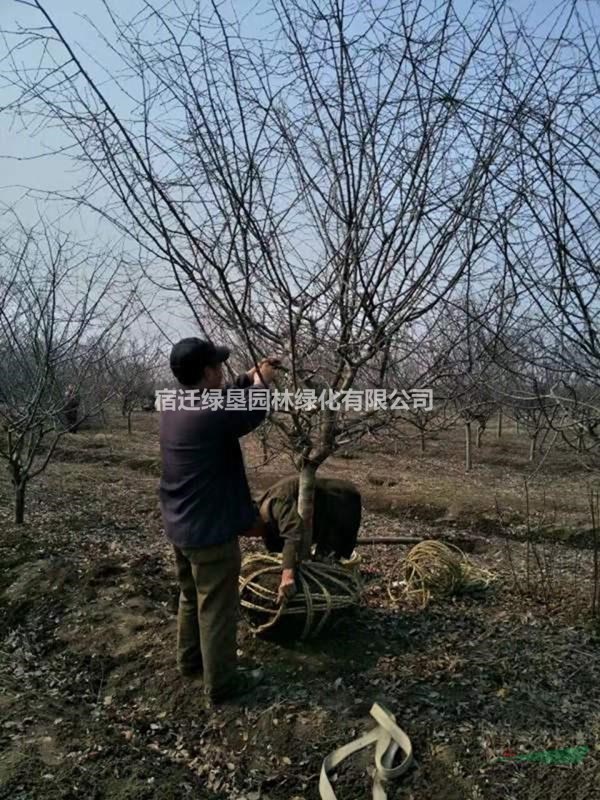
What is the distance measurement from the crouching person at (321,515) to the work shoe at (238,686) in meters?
0.38

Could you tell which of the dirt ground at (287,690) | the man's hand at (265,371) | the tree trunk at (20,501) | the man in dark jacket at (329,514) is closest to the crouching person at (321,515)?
the man in dark jacket at (329,514)

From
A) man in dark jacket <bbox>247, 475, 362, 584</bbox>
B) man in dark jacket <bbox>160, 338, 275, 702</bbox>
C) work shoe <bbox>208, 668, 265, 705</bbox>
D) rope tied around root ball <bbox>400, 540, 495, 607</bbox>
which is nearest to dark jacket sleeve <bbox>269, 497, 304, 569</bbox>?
man in dark jacket <bbox>247, 475, 362, 584</bbox>

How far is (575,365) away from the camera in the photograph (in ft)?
8.48

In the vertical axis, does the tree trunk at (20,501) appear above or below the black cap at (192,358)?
below

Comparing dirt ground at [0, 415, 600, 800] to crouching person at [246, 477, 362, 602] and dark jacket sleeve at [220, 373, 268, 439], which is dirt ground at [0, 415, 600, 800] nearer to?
crouching person at [246, 477, 362, 602]

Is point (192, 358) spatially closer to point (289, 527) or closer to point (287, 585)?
point (289, 527)

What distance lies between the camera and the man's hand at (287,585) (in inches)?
118

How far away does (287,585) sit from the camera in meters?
3.00

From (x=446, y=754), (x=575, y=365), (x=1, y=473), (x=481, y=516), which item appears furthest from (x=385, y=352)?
(x=1, y=473)

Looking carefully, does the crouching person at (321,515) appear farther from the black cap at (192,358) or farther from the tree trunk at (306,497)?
the black cap at (192,358)

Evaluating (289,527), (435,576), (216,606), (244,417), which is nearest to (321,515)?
(289,527)

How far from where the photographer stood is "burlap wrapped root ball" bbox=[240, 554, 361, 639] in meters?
3.10

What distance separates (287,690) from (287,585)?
488mm

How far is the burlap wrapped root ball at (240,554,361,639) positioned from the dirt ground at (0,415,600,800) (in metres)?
0.12
